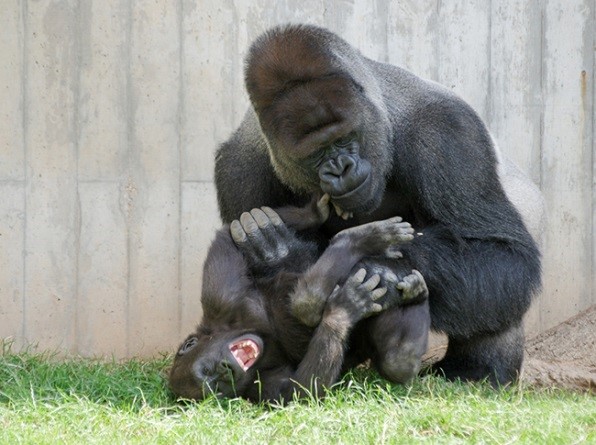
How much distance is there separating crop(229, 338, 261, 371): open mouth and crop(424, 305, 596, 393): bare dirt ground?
146 cm

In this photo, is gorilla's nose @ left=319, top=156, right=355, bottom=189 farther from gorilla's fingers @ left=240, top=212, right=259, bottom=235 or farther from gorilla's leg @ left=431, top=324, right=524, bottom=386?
gorilla's leg @ left=431, top=324, right=524, bottom=386

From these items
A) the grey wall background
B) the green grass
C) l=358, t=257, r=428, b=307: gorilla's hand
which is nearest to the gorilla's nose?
l=358, t=257, r=428, b=307: gorilla's hand

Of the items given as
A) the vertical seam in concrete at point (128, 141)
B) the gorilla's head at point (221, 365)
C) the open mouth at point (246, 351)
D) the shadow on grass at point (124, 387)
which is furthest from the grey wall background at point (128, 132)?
the open mouth at point (246, 351)

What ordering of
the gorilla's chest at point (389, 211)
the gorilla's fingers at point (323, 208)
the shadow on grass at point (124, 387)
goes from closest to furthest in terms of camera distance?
1. the shadow on grass at point (124, 387)
2. the gorilla's fingers at point (323, 208)
3. the gorilla's chest at point (389, 211)

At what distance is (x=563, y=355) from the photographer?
5.71m

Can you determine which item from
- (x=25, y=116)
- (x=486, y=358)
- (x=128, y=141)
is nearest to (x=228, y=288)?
(x=486, y=358)

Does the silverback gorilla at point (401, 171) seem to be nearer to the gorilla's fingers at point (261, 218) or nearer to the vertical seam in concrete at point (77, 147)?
the gorilla's fingers at point (261, 218)

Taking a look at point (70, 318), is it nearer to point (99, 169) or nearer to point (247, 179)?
point (99, 169)

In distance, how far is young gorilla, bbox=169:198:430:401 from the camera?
3.93m

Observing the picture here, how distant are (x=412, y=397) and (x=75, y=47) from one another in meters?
2.74

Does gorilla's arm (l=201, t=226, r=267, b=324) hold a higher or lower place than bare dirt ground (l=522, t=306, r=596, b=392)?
higher

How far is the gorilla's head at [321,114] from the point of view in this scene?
13.3 feet

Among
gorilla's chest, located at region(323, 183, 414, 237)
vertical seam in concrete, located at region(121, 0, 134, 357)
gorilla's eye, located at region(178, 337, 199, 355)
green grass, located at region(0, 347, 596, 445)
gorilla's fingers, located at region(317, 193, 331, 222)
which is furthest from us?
vertical seam in concrete, located at region(121, 0, 134, 357)

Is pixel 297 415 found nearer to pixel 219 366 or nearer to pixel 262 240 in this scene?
pixel 219 366
